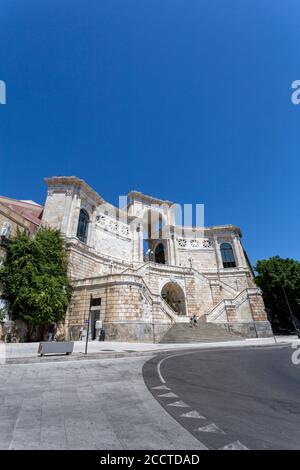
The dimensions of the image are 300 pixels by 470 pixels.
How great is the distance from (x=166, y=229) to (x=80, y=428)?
3903 cm

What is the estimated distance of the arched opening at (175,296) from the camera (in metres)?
29.5

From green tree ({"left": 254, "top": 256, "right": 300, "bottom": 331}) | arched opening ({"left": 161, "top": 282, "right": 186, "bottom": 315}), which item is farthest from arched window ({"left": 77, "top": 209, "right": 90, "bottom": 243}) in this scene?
green tree ({"left": 254, "top": 256, "right": 300, "bottom": 331})

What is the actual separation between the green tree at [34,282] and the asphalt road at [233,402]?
13070 millimetres

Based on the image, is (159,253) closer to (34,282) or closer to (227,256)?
(227,256)

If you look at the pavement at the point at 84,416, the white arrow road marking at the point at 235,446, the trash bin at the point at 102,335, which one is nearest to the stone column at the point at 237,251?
the trash bin at the point at 102,335

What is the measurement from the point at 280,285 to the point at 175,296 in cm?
1589

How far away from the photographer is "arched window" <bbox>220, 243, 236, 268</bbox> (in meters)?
39.9

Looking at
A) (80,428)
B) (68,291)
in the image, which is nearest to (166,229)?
(68,291)

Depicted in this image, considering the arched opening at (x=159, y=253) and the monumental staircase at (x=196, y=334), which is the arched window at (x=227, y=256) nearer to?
the arched opening at (x=159, y=253)

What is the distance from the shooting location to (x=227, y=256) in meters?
40.6

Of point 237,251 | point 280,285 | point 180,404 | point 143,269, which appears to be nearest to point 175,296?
point 143,269

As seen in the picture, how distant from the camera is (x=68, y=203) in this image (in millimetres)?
27656

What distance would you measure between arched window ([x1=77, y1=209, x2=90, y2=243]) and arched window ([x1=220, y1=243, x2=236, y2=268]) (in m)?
24.7

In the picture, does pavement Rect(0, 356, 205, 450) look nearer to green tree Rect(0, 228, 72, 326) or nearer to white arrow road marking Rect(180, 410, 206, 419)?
white arrow road marking Rect(180, 410, 206, 419)
